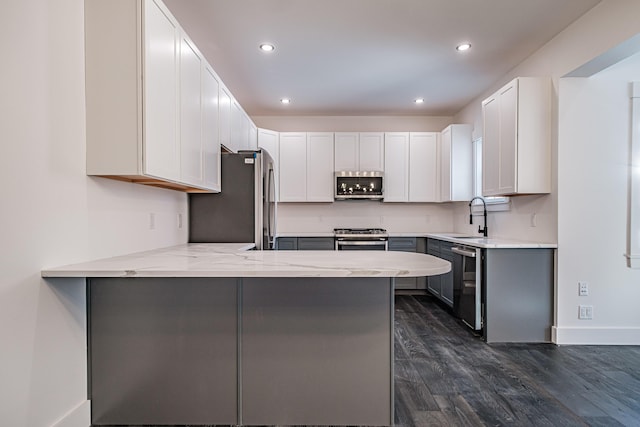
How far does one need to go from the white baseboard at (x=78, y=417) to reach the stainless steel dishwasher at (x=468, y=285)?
311cm

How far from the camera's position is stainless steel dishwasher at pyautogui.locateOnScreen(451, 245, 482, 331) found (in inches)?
124

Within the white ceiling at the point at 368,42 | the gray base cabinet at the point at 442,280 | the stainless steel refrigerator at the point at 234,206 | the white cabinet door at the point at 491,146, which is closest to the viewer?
the white ceiling at the point at 368,42

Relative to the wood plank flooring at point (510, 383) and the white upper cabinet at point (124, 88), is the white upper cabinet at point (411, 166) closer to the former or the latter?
the wood plank flooring at point (510, 383)

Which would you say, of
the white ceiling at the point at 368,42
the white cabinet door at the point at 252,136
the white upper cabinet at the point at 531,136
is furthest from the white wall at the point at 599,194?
the white cabinet door at the point at 252,136

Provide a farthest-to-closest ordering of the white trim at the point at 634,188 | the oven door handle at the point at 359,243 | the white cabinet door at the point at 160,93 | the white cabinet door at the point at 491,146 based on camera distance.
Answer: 1. the oven door handle at the point at 359,243
2. the white cabinet door at the point at 491,146
3. the white trim at the point at 634,188
4. the white cabinet door at the point at 160,93

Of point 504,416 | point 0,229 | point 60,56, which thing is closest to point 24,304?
point 0,229

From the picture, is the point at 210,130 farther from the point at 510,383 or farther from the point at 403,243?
the point at 403,243

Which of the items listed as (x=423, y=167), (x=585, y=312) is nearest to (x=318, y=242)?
(x=423, y=167)

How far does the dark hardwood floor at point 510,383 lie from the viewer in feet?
6.32

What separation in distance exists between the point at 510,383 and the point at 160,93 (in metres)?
2.97

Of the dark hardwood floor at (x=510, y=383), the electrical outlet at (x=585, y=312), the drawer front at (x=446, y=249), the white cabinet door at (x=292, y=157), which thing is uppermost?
the white cabinet door at (x=292, y=157)

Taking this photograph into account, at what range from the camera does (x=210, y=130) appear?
2.72m

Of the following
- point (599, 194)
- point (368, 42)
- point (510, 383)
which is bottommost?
point (510, 383)

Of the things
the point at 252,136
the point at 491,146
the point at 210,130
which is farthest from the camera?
the point at 252,136
